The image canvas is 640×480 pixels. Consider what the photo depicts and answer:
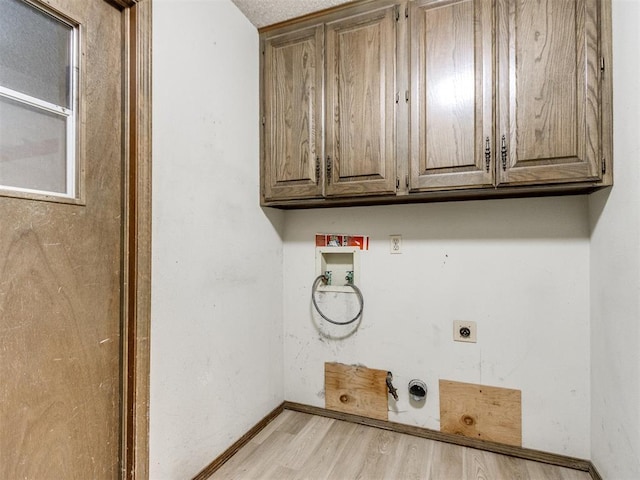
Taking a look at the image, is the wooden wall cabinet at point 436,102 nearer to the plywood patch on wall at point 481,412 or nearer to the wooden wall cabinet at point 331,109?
the wooden wall cabinet at point 331,109

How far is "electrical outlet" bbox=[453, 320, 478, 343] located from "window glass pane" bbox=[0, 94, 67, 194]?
1816 mm

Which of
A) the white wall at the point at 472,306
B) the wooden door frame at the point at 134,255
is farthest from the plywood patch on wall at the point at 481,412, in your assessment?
the wooden door frame at the point at 134,255

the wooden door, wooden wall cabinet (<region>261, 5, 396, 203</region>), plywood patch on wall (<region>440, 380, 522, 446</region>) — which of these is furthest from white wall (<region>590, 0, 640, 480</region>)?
the wooden door

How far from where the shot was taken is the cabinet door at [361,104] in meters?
1.62

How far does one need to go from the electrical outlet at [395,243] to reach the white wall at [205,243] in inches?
29.1

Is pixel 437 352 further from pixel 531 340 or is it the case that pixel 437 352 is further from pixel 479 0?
pixel 479 0

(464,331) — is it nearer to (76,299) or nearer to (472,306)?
(472,306)

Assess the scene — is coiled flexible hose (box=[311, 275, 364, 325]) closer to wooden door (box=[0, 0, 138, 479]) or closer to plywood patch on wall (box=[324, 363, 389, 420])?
plywood patch on wall (box=[324, 363, 389, 420])

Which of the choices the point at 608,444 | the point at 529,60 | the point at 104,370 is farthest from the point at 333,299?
the point at 529,60

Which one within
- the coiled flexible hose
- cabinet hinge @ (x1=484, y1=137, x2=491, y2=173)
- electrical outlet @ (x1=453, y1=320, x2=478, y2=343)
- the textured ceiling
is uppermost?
the textured ceiling

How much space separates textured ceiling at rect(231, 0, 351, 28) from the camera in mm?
1686

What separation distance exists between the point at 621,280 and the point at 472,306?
2.11ft

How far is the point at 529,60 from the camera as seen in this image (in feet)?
4.59

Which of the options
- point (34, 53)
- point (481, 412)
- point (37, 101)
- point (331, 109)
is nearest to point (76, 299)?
point (37, 101)
